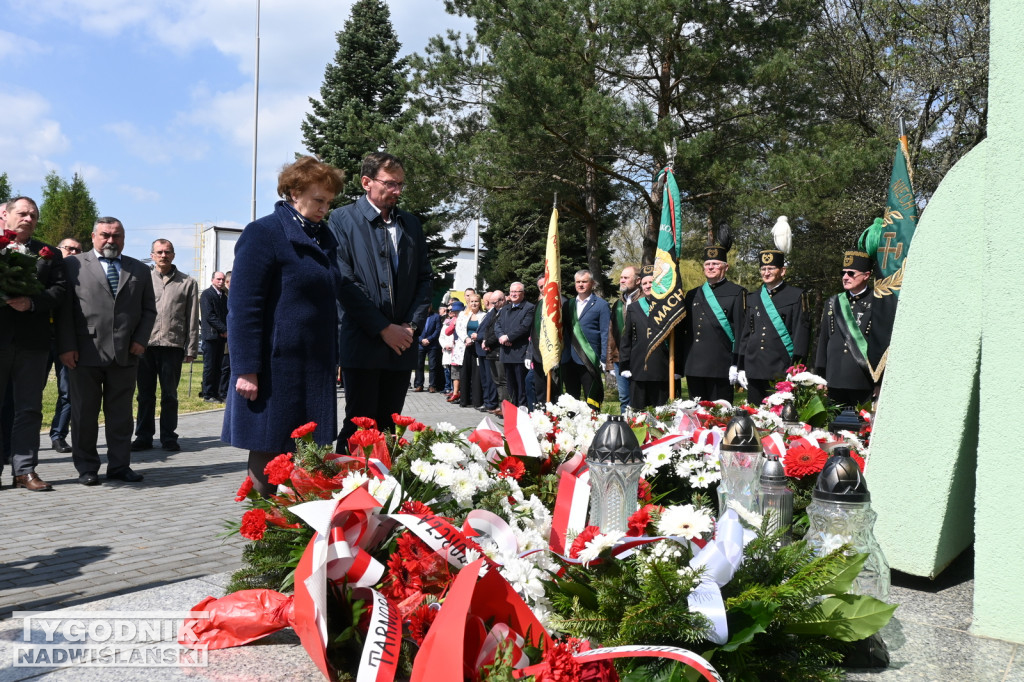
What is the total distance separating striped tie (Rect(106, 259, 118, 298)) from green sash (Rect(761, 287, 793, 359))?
225 inches

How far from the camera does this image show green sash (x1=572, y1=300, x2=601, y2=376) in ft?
33.9

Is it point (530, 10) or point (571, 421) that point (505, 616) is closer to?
point (571, 421)

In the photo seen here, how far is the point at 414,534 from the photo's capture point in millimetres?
2791

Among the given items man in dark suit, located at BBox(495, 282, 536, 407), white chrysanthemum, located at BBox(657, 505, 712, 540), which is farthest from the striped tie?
man in dark suit, located at BBox(495, 282, 536, 407)

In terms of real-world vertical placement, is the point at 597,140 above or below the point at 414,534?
above

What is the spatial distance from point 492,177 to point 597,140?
2609mm

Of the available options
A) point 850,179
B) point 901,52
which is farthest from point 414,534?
point 901,52

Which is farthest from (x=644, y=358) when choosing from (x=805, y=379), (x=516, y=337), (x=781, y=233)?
(x=781, y=233)

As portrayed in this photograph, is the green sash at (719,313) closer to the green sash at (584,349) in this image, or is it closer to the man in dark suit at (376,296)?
the green sash at (584,349)

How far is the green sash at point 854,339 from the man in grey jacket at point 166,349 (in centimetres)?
652

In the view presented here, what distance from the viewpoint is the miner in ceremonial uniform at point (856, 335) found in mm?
7004

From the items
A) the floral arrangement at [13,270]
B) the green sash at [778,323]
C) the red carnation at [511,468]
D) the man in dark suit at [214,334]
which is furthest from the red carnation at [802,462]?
the man in dark suit at [214,334]

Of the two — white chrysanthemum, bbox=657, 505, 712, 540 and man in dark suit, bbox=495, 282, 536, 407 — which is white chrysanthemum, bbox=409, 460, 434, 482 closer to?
white chrysanthemum, bbox=657, 505, 712, 540

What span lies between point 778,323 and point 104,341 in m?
5.83
